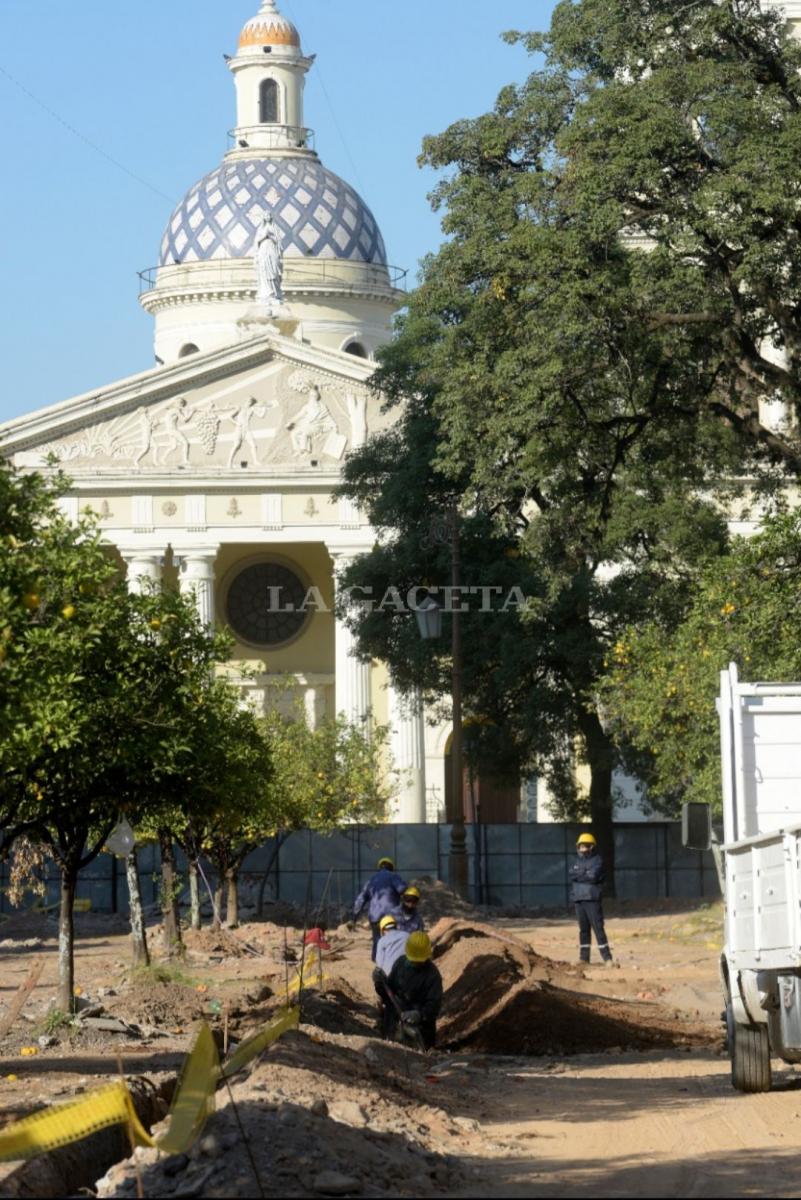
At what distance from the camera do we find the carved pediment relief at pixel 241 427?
201 feet

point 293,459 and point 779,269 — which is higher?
point 293,459

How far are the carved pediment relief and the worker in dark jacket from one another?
34631mm

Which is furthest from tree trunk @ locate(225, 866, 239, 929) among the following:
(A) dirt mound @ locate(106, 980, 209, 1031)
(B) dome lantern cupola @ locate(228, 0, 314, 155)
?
(B) dome lantern cupola @ locate(228, 0, 314, 155)

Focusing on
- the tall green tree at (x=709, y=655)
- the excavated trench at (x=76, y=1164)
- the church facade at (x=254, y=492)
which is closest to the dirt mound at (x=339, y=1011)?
the tall green tree at (x=709, y=655)

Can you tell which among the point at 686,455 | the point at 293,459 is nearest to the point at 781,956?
the point at 686,455

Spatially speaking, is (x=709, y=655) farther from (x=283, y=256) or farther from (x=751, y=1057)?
(x=283, y=256)

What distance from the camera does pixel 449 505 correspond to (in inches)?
1494

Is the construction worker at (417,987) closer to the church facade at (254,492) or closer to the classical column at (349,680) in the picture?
the church facade at (254,492)

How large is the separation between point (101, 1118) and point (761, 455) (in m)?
17.8

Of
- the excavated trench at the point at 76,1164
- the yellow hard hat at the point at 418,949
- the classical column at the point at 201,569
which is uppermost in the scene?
the classical column at the point at 201,569

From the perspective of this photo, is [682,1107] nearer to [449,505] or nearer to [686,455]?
[686,455]

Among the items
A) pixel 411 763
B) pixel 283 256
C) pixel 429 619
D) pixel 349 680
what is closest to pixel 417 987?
pixel 429 619

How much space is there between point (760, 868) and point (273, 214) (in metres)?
70.2

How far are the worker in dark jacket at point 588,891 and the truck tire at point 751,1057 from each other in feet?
40.2
